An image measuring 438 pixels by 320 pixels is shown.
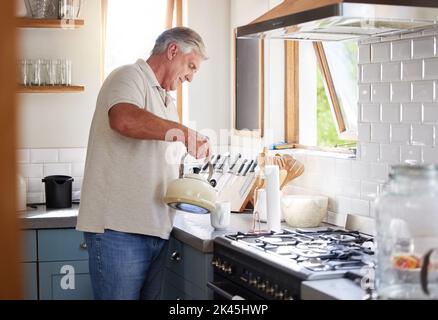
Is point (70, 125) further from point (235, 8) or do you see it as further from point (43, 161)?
point (235, 8)

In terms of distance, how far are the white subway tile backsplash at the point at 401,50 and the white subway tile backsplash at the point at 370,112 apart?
0.27 m

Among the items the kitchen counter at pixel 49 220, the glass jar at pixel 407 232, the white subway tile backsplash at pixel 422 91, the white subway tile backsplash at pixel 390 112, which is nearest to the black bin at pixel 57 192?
the kitchen counter at pixel 49 220

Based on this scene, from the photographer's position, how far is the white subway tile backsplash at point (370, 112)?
364 centimetres

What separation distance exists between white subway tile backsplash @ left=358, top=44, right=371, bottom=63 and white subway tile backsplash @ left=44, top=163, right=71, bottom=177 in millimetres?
2110

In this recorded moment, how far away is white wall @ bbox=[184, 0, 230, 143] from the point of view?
5105 millimetres

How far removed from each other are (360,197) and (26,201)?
216cm

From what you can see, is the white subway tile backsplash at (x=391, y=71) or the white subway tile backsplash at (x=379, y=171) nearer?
the white subway tile backsplash at (x=391, y=71)

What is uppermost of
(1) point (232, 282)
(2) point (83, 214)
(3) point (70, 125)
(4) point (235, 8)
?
(4) point (235, 8)

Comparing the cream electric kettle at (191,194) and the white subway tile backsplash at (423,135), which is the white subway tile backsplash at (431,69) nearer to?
the white subway tile backsplash at (423,135)

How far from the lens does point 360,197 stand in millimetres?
3789

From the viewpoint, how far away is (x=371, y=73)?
12.1ft

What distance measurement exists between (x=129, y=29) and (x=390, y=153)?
2236 mm

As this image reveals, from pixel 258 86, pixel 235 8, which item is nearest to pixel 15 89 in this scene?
pixel 258 86

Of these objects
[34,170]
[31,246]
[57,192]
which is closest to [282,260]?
[31,246]
